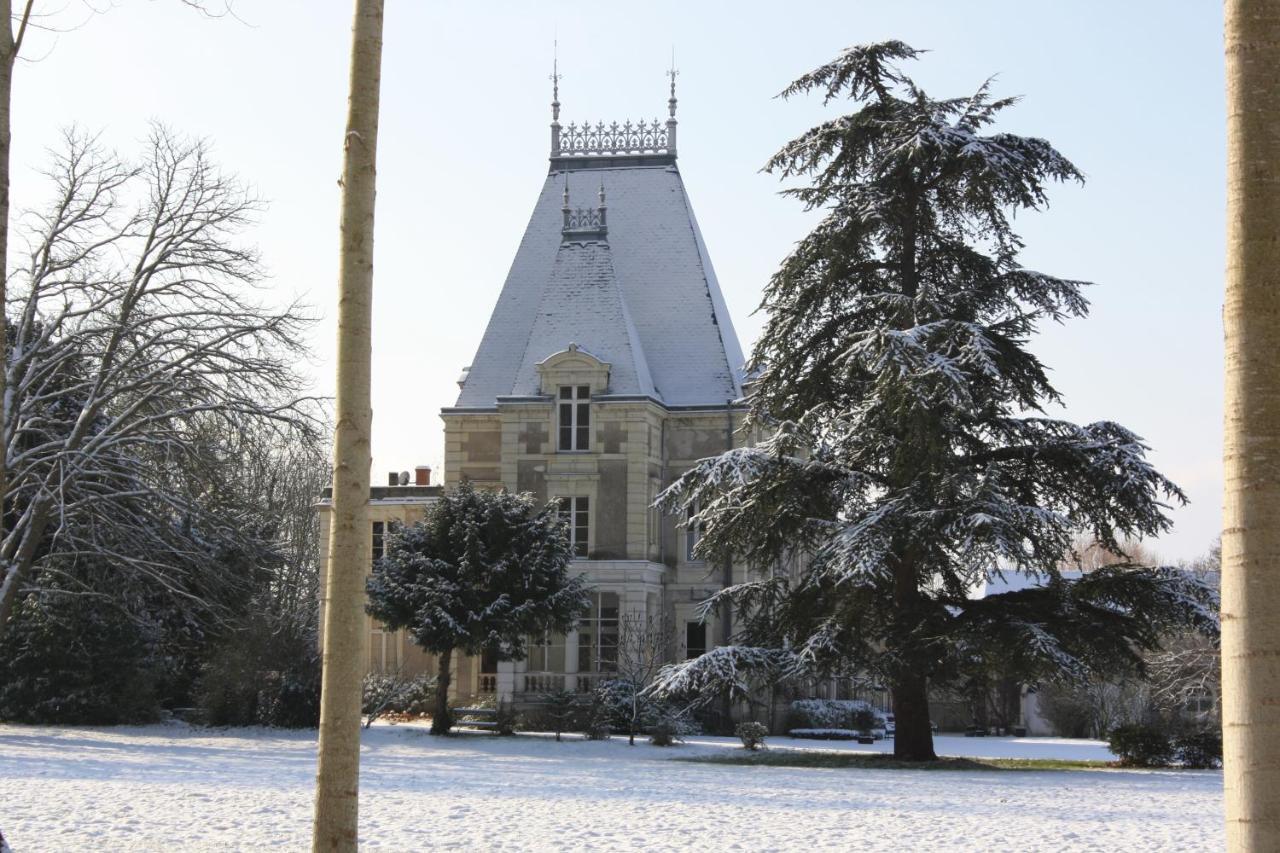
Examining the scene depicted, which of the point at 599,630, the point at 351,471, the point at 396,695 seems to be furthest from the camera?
the point at 599,630

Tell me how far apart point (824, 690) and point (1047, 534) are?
694 inches

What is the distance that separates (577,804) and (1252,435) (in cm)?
1085

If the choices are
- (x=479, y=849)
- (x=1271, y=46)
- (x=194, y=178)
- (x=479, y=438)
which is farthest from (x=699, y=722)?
(x=1271, y=46)

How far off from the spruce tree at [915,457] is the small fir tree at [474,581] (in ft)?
19.0

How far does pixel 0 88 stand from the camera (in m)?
8.32

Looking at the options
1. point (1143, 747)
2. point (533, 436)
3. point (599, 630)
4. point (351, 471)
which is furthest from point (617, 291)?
point (351, 471)

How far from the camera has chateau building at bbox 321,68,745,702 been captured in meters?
35.2

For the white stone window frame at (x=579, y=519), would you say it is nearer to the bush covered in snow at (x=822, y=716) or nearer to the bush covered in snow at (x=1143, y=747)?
the bush covered in snow at (x=822, y=716)

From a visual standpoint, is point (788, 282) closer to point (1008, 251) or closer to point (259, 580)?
point (1008, 251)

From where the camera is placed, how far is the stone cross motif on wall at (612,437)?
35.5 meters

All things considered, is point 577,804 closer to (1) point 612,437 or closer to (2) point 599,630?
(2) point 599,630

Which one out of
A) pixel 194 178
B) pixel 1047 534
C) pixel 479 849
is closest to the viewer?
pixel 479 849

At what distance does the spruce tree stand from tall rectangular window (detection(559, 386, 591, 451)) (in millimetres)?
11021

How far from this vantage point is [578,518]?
117ft
